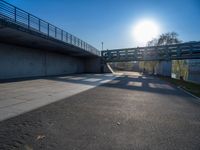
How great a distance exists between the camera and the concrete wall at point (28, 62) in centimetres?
1555

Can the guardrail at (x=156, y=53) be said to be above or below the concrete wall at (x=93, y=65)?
above

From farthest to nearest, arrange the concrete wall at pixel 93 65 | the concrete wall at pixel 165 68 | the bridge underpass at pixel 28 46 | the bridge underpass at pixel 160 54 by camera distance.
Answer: the concrete wall at pixel 93 65 → the concrete wall at pixel 165 68 → the bridge underpass at pixel 160 54 → the bridge underpass at pixel 28 46

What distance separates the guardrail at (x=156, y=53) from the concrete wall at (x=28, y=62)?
1097 centimetres

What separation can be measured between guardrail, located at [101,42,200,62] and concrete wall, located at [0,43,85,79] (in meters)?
11.0

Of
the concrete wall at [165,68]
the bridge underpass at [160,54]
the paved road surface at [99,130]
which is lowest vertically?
the paved road surface at [99,130]

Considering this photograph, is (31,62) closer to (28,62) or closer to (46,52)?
(28,62)

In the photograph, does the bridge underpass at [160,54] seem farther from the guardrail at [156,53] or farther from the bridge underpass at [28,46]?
the bridge underpass at [28,46]

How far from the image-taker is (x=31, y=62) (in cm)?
1903

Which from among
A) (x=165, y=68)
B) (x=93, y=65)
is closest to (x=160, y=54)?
(x=165, y=68)

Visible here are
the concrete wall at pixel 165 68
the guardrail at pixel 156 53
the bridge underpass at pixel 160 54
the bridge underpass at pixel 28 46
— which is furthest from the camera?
the concrete wall at pixel 165 68

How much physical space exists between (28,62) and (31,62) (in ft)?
1.62

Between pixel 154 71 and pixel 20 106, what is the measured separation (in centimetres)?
4022

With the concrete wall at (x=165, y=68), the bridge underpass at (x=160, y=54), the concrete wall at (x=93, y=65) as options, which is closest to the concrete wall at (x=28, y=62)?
the concrete wall at (x=93, y=65)

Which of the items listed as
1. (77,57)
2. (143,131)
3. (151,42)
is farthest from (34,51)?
(151,42)
